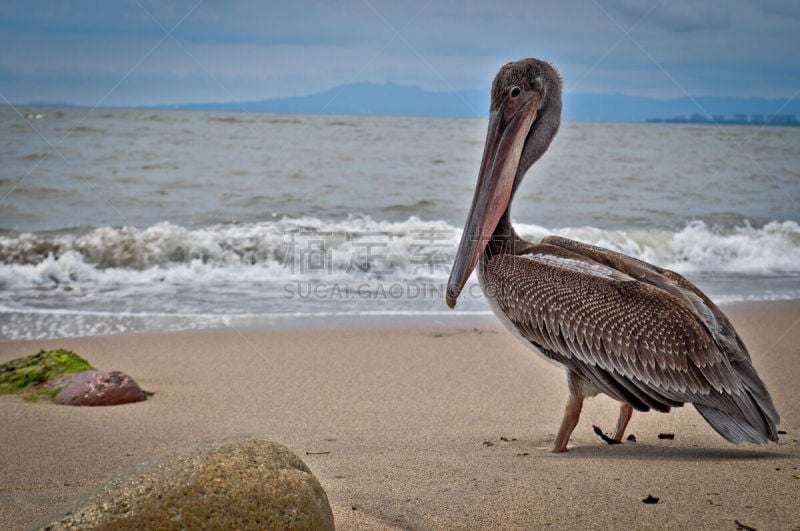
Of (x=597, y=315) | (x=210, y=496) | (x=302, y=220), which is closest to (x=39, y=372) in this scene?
(x=210, y=496)

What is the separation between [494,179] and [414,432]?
171 cm

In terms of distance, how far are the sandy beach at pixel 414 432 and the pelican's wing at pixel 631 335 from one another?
0.31m

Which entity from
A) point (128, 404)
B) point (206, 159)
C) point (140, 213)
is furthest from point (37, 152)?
point (128, 404)

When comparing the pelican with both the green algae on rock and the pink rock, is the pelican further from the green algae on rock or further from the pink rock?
the green algae on rock

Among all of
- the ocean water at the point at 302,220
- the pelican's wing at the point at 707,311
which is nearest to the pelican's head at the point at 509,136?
the pelican's wing at the point at 707,311

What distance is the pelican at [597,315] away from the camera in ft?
13.5

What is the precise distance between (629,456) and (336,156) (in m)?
20.1

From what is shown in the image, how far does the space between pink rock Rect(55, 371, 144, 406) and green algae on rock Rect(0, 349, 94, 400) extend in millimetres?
151

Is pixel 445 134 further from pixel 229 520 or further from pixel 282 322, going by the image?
pixel 229 520

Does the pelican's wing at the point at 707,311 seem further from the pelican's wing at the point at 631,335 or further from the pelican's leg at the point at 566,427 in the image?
the pelican's leg at the point at 566,427

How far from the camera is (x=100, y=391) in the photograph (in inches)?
210

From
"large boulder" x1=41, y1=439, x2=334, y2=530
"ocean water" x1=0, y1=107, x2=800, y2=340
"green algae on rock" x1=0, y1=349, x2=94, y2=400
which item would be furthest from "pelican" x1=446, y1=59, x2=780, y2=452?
"ocean water" x1=0, y1=107, x2=800, y2=340

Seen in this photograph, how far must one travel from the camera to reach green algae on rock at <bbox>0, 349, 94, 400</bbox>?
5.52m

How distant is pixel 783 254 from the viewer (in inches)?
531
